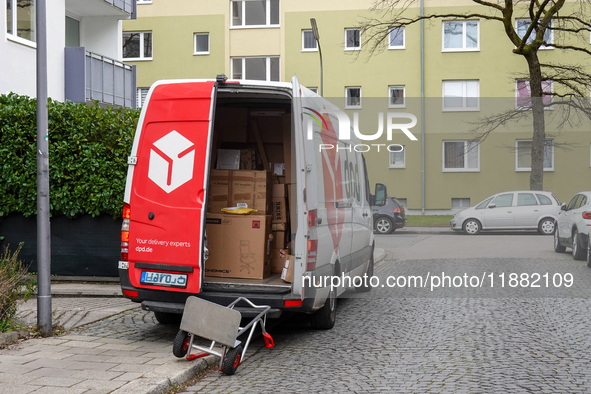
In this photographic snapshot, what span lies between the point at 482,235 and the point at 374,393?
1648 centimetres

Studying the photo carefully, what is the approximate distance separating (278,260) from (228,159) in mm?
1498

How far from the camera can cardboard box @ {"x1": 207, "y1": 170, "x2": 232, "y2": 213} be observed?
7633 mm

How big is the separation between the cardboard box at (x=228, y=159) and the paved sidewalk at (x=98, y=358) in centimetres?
202

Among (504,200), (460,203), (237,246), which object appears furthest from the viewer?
(460,203)

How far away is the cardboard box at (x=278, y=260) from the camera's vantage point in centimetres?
782

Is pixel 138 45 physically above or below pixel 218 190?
above

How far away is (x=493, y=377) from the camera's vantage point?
17.8 ft

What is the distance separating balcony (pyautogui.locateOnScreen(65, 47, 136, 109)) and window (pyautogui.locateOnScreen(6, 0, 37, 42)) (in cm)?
136

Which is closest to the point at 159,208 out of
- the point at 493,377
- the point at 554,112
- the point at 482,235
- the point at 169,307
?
the point at 169,307

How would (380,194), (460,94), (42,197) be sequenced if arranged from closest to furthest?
(42,197) → (380,194) → (460,94)

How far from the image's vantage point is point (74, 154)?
10570 millimetres

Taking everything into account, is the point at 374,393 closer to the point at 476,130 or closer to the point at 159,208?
the point at 159,208

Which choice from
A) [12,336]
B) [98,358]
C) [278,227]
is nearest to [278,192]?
[278,227]

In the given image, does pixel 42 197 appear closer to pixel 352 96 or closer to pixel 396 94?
pixel 352 96
